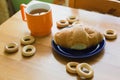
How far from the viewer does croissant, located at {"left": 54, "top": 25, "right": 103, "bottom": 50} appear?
751mm

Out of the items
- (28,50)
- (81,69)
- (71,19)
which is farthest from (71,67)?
(71,19)

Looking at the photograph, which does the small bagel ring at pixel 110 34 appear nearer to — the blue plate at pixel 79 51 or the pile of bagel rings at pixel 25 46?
the blue plate at pixel 79 51

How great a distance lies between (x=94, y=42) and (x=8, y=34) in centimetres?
34

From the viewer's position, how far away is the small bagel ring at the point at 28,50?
2.58 ft

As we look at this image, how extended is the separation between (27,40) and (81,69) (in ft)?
0.87

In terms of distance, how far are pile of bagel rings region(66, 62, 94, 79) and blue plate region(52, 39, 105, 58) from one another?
38 millimetres

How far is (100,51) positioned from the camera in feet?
2.60

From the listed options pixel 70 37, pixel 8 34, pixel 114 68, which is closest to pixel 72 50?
pixel 70 37

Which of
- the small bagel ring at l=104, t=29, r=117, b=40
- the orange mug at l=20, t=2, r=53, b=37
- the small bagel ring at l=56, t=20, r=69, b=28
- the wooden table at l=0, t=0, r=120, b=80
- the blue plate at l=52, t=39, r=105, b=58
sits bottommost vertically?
the wooden table at l=0, t=0, r=120, b=80

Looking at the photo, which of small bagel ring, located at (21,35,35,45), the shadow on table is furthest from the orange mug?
the shadow on table

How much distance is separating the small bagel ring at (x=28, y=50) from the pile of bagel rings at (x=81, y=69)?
0.14 m

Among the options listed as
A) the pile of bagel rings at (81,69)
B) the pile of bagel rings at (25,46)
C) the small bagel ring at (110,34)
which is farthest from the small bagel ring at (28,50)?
the small bagel ring at (110,34)

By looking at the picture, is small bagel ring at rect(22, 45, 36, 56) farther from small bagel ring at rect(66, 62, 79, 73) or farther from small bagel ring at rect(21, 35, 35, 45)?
small bagel ring at rect(66, 62, 79, 73)

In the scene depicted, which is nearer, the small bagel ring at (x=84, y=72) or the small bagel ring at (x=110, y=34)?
the small bagel ring at (x=84, y=72)
